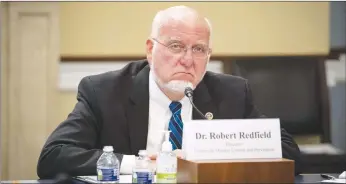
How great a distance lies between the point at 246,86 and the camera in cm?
254

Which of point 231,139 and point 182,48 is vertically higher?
point 182,48

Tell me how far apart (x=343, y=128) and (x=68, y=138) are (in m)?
2.64

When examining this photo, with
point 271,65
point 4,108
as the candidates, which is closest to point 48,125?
point 4,108

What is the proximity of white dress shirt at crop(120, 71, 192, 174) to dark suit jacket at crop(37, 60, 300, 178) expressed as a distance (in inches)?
1.1

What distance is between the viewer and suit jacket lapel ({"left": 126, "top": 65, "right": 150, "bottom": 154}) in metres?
2.28

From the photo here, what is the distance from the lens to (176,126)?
2.25 m

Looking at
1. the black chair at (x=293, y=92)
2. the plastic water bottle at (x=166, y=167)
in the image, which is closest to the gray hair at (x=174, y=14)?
the plastic water bottle at (x=166, y=167)

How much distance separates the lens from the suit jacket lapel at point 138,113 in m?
2.28

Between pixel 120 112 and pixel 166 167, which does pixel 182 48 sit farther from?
pixel 166 167

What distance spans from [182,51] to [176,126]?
12.1 inches

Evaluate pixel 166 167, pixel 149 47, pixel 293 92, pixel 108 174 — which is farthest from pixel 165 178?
pixel 293 92

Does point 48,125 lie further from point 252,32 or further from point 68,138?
point 68,138

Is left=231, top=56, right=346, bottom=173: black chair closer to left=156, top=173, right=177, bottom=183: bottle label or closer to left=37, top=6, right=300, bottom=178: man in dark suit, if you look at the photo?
left=37, top=6, right=300, bottom=178: man in dark suit

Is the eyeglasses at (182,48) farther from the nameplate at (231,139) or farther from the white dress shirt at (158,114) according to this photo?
the nameplate at (231,139)
